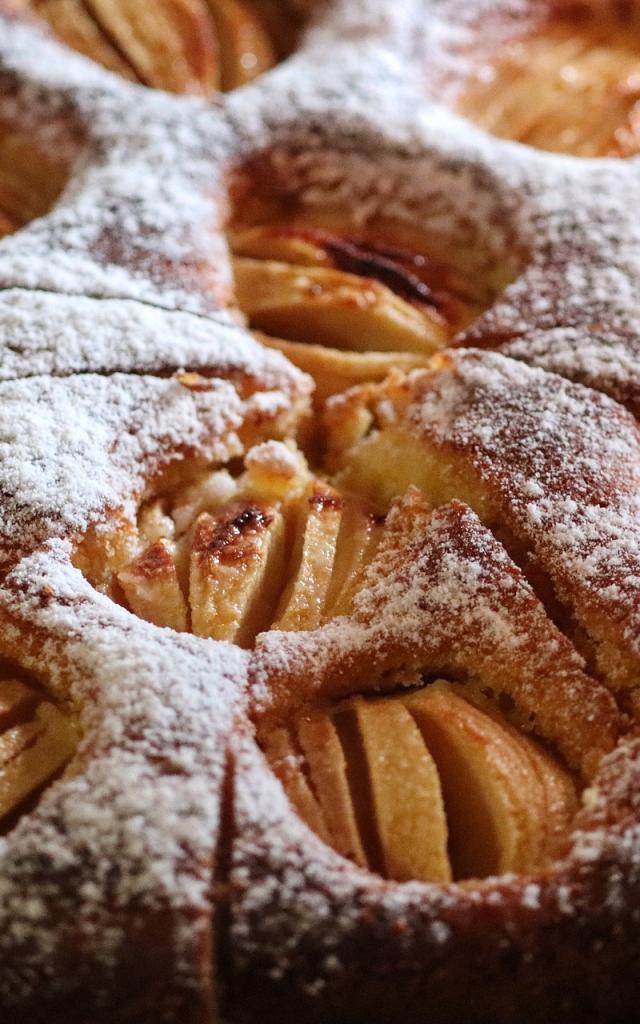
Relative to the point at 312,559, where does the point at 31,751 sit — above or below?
below

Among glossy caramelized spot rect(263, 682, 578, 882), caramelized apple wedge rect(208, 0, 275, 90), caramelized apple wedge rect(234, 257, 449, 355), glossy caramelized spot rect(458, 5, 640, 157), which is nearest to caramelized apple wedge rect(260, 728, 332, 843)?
glossy caramelized spot rect(263, 682, 578, 882)

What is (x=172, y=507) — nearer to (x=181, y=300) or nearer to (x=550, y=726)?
(x=181, y=300)

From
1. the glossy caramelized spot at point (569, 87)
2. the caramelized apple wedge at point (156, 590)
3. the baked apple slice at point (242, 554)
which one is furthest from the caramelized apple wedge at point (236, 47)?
the caramelized apple wedge at point (156, 590)

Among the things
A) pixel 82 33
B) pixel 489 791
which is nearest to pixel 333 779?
pixel 489 791

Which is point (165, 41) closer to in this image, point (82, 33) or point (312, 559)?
A: point (82, 33)

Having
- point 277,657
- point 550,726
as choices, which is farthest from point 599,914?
point 277,657

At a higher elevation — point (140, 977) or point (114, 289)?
point (114, 289)

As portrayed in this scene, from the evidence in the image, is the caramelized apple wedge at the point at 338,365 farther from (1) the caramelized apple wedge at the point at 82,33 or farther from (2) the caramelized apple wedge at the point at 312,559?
(1) the caramelized apple wedge at the point at 82,33
